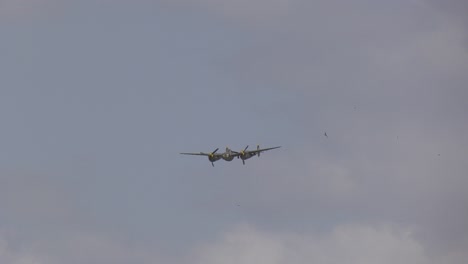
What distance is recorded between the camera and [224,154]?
140 m

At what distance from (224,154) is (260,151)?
783 centimetres

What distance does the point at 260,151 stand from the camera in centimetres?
13750
